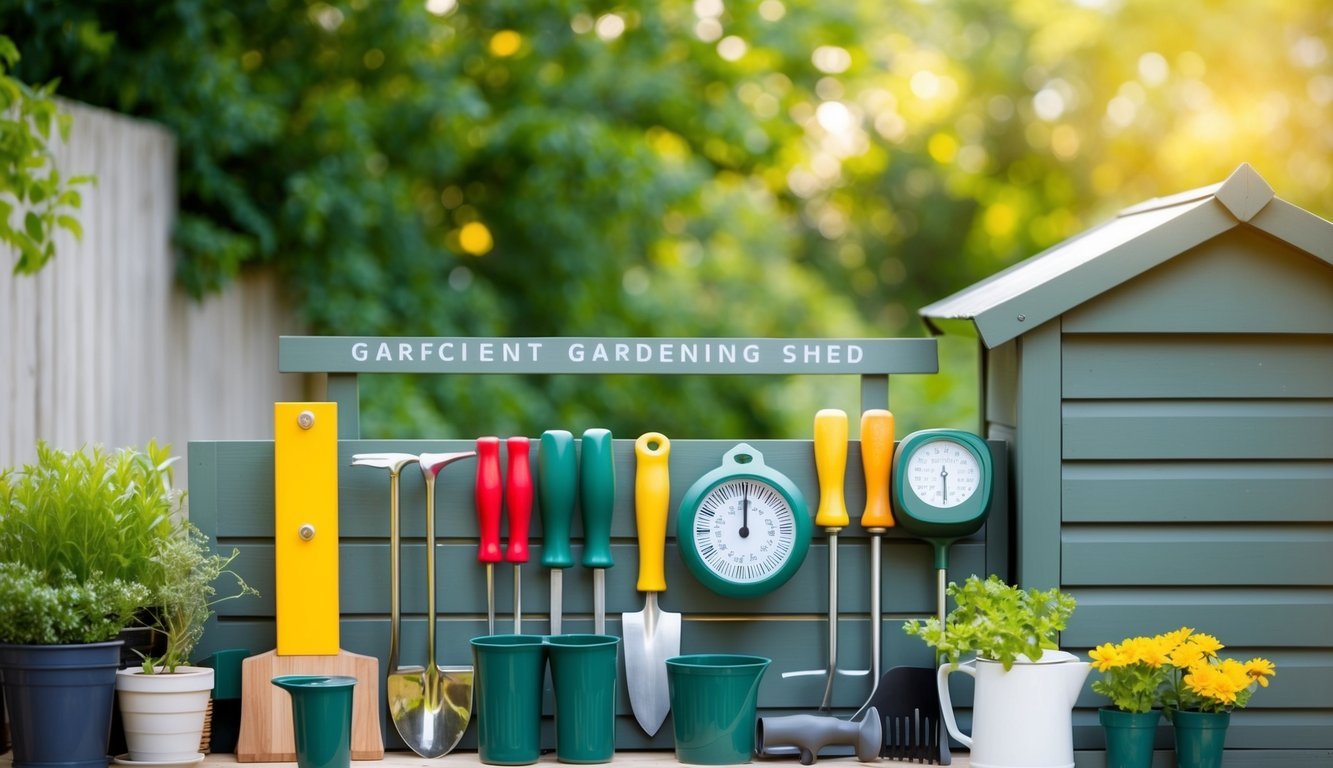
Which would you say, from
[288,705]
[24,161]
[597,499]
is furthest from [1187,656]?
[24,161]

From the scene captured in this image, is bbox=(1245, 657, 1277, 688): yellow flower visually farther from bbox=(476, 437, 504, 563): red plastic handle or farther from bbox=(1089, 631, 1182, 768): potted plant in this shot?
bbox=(476, 437, 504, 563): red plastic handle

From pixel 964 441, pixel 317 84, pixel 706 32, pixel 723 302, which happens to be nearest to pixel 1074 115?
pixel 723 302

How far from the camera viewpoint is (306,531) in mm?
2281

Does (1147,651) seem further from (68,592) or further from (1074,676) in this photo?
(68,592)

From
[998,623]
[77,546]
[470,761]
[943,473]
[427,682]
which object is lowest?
[470,761]

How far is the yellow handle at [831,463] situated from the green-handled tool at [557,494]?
404 mm

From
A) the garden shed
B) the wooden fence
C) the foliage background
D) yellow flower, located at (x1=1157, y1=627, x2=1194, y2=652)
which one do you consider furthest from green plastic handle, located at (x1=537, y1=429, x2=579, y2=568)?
the foliage background

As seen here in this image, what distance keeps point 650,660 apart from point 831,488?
1.34 ft

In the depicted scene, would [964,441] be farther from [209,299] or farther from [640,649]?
[209,299]

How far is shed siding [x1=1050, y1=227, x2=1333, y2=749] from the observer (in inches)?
91.3

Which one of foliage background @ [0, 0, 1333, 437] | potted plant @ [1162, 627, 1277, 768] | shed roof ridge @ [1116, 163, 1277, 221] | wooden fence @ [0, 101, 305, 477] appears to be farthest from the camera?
foliage background @ [0, 0, 1333, 437]

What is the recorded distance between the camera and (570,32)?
6262 mm

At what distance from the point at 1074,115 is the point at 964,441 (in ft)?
37.6

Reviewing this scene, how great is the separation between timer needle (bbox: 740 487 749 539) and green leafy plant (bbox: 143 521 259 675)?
82cm
